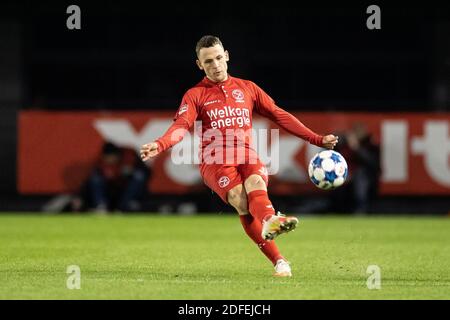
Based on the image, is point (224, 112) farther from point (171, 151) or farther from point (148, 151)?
point (171, 151)

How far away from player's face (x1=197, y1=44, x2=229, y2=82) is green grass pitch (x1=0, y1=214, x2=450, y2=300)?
A: 1.81m

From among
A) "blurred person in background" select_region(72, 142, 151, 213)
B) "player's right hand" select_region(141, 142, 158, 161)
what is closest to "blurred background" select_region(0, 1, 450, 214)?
"blurred person in background" select_region(72, 142, 151, 213)

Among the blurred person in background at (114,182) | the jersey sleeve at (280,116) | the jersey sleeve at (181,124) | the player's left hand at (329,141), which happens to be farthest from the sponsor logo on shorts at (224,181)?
the blurred person in background at (114,182)

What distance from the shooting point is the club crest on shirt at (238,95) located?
1006 cm

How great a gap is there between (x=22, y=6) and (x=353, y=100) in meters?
7.11

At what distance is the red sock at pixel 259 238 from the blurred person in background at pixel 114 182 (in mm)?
11169

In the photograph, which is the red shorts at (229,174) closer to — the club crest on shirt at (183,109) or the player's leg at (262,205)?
the player's leg at (262,205)

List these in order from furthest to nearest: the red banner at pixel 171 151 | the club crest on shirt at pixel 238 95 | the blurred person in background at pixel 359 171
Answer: the red banner at pixel 171 151 < the blurred person in background at pixel 359 171 < the club crest on shirt at pixel 238 95

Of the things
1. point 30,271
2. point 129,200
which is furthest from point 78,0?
point 30,271

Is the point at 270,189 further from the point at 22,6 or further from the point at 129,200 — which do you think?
the point at 22,6

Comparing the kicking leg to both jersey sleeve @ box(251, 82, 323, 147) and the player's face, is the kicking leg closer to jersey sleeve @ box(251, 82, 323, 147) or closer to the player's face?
jersey sleeve @ box(251, 82, 323, 147)

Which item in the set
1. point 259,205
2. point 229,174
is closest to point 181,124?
point 229,174

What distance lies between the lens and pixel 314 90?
2327cm

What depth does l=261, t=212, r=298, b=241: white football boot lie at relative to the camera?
356 inches
